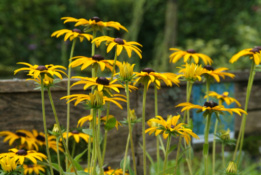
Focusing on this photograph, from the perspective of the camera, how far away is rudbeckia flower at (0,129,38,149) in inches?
76.7

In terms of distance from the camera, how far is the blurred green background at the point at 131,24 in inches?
232

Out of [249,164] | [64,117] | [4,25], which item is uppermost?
[4,25]

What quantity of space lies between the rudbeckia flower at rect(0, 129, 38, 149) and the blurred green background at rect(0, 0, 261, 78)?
347cm

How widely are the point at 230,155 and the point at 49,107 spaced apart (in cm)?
151

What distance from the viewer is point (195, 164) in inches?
113

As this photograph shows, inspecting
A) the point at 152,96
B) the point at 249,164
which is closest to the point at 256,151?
the point at 249,164

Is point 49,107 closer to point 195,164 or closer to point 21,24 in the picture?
point 195,164

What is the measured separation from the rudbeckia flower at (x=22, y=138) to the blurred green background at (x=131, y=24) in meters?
3.47

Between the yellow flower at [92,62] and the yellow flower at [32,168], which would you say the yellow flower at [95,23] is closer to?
the yellow flower at [92,62]

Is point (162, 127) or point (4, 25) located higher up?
point (4, 25)

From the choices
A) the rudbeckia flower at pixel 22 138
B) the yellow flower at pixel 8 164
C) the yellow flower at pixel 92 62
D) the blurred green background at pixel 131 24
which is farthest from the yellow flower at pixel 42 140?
the blurred green background at pixel 131 24

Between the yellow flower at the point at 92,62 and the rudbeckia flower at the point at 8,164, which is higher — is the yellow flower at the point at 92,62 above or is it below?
above

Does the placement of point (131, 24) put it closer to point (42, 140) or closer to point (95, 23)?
point (42, 140)

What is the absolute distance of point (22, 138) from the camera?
197 cm
